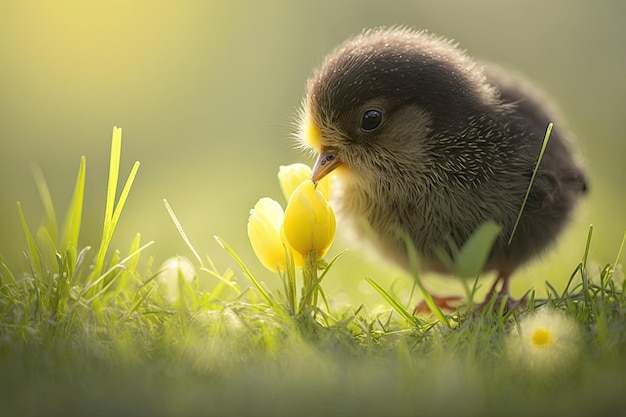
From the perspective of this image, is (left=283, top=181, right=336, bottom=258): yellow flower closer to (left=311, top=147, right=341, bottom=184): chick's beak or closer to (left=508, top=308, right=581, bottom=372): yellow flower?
(left=311, top=147, right=341, bottom=184): chick's beak

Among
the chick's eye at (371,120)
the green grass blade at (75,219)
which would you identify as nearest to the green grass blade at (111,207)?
the green grass blade at (75,219)

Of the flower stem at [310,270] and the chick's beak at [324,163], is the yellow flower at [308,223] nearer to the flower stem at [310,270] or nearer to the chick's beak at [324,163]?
the flower stem at [310,270]

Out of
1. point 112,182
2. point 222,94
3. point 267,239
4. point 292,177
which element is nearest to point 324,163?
point 292,177

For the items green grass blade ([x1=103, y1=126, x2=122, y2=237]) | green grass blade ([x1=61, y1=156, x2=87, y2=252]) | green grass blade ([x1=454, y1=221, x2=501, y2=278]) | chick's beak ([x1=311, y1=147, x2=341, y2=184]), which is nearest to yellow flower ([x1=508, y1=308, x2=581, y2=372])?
Result: green grass blade ([x1=454, y1=221, x2=501, y2=278])

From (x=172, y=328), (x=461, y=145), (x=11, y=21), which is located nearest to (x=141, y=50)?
(x=11, y=21)

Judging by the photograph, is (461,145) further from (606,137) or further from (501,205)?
(606,137)

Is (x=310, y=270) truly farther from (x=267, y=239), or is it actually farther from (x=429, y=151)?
(x=429, y=151)

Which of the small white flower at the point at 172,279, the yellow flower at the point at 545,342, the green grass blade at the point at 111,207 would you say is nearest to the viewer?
the yellow flower at the point at 545,342
